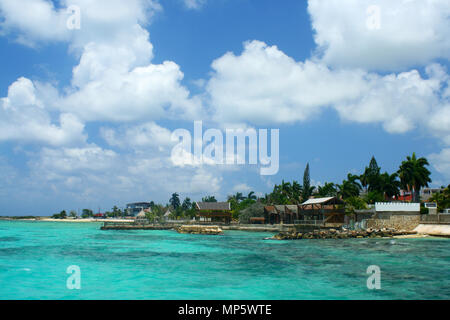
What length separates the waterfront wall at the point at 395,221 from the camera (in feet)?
184

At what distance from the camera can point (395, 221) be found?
186ft

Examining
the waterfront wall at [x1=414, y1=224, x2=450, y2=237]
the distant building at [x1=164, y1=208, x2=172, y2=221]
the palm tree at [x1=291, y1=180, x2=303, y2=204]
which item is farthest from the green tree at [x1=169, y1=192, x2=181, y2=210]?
the waterfront wall at [x1=414, y1=224, x2=450, y2=237]

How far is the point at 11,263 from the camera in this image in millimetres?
29422

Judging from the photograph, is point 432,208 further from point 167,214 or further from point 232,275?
point 167,214

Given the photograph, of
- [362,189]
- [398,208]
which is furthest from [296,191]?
[398,208]

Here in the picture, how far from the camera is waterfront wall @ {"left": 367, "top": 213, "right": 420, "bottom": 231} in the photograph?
5622 cm

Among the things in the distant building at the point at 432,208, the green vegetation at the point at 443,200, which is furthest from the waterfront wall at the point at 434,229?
the green vegetation at the point at 443,200

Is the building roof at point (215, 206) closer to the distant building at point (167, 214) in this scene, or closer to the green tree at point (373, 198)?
the green tree at point (373, 198)

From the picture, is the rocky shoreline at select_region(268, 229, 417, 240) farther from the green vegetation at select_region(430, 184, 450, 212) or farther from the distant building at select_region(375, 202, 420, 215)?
the green vegetation at select_region(430, 184, 450, 212)

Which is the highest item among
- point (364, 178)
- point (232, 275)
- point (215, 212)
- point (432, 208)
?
point (364, 178)
